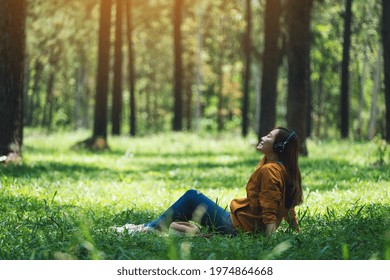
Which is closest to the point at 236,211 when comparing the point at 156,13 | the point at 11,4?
the point at 11,4

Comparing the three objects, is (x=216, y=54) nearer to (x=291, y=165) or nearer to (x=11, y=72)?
(x=11, y=72)

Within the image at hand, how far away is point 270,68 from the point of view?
21484 millimetres

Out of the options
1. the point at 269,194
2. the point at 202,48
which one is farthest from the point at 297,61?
the point at 202,48

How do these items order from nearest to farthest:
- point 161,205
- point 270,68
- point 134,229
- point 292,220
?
point 292,220, point 134,229, point 161,205, point 270,68

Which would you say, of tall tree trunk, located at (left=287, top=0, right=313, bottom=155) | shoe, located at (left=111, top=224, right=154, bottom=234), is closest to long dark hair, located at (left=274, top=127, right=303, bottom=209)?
shoe, located at (left=111, top=224, right=154, bottom=234)

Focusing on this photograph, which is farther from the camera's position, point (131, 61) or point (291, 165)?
point (131, 61)

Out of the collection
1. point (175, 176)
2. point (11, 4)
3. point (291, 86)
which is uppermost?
point (11, 4)

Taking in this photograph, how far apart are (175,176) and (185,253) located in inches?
325

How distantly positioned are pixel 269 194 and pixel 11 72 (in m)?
8.61

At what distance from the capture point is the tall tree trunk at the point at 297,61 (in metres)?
17.2

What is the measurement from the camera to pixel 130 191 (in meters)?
11.5

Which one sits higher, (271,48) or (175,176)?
(271,48)

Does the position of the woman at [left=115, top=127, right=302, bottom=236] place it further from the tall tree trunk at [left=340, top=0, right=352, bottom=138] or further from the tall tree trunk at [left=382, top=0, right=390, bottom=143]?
the tall tree trunk at [left=340, top=0, right=352, bottom=138]
